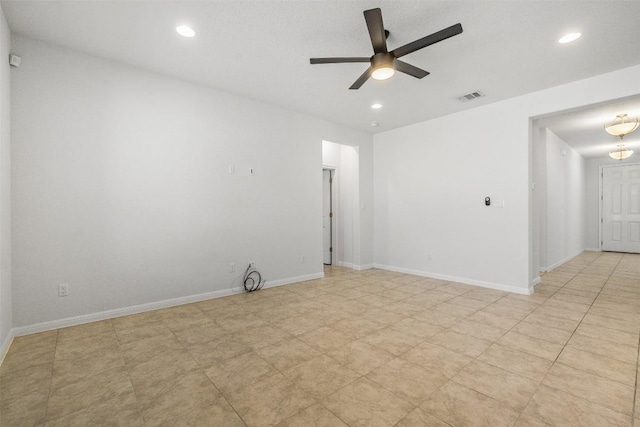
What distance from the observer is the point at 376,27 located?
2.33 metres

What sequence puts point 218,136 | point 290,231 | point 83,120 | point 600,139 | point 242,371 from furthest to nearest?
point 600,139, point 290,231, point 218,136, point 83,120, point 242,371

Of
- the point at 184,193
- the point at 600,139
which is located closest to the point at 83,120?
the point at 184,193

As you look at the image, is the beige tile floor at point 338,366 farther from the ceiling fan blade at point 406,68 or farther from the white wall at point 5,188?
the ceiling fan blade at point 406,68

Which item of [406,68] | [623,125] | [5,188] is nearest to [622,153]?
[623,125]

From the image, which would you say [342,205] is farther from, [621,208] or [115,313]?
[621,208]

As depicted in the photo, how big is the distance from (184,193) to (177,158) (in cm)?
→ 47

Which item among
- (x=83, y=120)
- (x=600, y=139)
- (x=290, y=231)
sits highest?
(x=600, y=139)

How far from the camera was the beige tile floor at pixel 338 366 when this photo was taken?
177 cm

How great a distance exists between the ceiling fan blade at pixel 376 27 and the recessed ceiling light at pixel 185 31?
5.64 feet

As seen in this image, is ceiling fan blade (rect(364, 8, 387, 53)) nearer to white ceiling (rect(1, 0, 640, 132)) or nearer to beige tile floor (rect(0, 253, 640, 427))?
white ceiling (rect(1, 0, 640, 132))

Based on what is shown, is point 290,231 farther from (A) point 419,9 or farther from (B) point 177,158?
(A) point 419,9

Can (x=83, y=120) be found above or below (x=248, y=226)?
above

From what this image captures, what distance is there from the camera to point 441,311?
3.58 meters

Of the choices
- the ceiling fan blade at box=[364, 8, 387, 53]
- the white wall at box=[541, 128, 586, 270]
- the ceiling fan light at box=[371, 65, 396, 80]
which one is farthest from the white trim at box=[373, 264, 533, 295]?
the ceiling fan blade at box=[364, 8, 387, 53]
